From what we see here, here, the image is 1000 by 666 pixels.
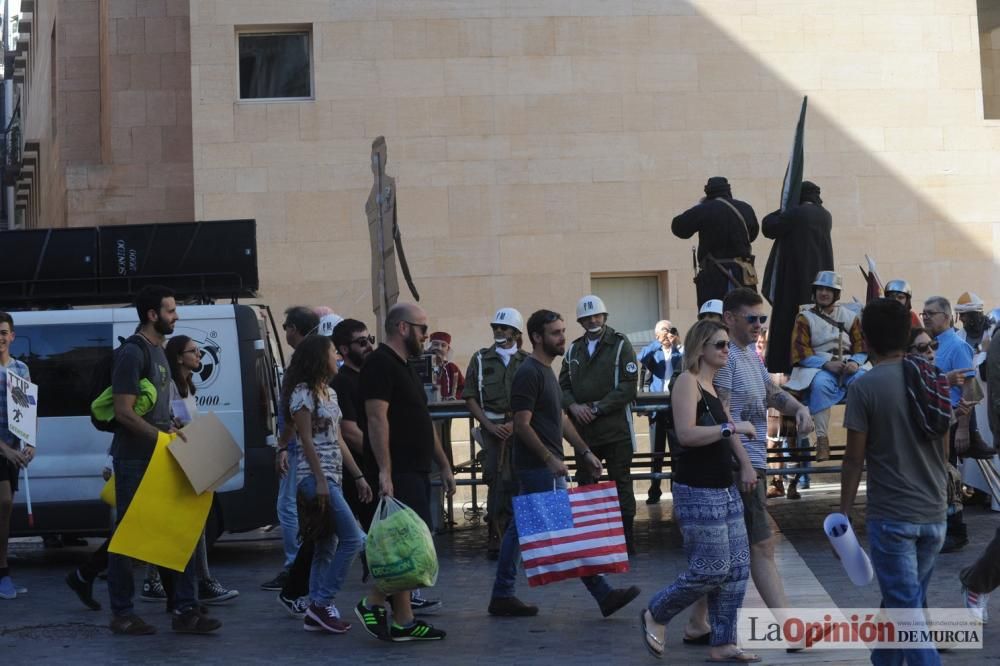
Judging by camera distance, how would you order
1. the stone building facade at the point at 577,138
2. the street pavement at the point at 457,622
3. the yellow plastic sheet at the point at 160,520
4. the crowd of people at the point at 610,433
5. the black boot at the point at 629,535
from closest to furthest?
the crowd of people at the point at 610,433, the street pavement at the point at 457,622, the yellow plastic sheet at the point at 160,520, the black boot at the point at 629,535, the stone building facade at the point at 577,138

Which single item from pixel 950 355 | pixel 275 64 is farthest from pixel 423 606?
pixel 275 64

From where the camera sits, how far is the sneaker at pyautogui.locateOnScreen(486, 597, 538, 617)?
31.3 feet

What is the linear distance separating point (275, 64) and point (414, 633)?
13.4 meters

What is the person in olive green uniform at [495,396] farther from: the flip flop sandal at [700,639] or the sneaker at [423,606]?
the flip flop sandal at [700,639]

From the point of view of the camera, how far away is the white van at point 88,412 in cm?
1209

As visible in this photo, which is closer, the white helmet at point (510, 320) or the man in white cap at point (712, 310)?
the man in white cap at point (712, 310)

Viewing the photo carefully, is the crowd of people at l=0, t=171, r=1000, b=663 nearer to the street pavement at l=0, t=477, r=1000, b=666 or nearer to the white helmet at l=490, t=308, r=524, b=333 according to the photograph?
the white helmet at l=490, t=308, r=524, b=333

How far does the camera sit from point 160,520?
29.3 feet

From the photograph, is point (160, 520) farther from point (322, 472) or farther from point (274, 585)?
point (274, 585)

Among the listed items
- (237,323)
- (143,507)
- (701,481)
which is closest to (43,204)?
(237,323)

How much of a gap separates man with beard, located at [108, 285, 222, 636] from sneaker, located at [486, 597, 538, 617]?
1.74 metres

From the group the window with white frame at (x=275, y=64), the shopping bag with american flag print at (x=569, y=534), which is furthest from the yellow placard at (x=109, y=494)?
the window with white frame at (x=275, y=64)

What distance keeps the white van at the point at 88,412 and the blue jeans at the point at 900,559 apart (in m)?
6.64

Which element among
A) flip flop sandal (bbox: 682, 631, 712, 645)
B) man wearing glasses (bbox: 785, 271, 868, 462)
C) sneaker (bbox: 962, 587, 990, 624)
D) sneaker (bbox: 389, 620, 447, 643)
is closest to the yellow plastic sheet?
sneaker (bbox: 389, 620, 447, 643)
